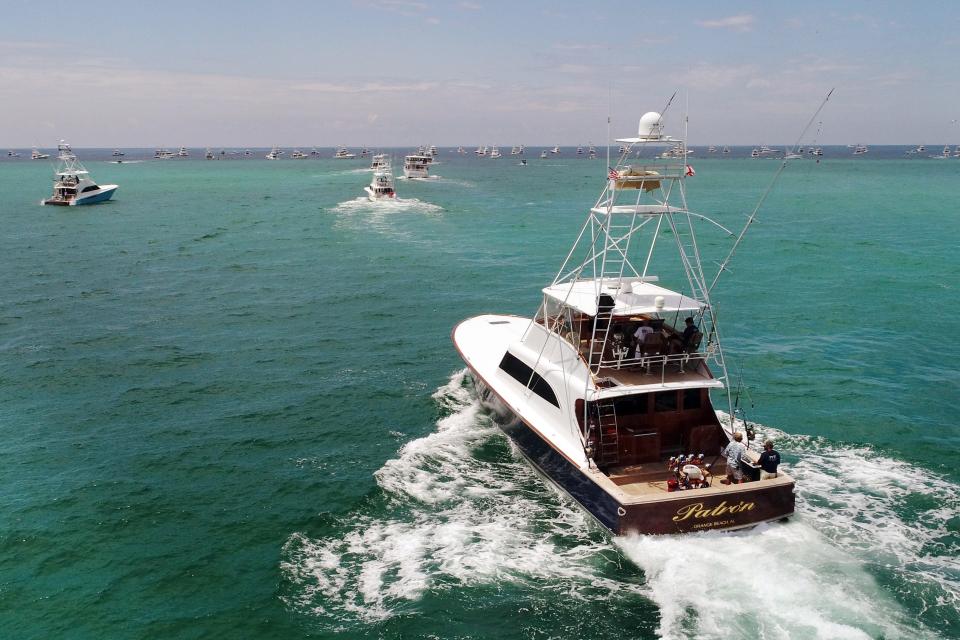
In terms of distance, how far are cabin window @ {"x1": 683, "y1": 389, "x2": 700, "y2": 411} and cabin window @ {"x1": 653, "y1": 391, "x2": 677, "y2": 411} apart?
278mm

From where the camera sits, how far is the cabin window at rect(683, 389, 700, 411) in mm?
17625

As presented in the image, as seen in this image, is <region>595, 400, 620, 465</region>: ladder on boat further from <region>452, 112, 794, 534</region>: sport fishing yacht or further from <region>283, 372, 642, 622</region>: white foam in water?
<region>283, 372, 642, 622</region>: white foam in water

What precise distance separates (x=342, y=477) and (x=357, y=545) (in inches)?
139

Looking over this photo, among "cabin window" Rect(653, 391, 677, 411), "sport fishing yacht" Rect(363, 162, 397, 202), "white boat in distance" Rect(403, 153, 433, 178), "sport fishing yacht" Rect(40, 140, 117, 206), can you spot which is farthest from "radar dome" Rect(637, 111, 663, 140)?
"white boat in distance" Rect(403, 153, 433, 178)

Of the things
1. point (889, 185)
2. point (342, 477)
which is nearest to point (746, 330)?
point (342, 477)

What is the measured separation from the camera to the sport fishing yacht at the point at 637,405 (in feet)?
50.5

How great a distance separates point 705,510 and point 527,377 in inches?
272

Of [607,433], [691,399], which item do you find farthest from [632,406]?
[691,399]

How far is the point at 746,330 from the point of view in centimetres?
3212

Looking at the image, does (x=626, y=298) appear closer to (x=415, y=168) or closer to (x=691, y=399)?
(x=691, y=399)

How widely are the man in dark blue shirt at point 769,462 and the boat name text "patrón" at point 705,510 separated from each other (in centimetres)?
88

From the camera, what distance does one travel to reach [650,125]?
17.5 m

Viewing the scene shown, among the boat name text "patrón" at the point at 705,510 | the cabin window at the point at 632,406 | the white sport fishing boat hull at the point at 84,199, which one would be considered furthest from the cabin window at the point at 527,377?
the white sport fishing boat hull at the point at 84,199

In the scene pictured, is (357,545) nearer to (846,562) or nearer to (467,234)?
(846,562)
